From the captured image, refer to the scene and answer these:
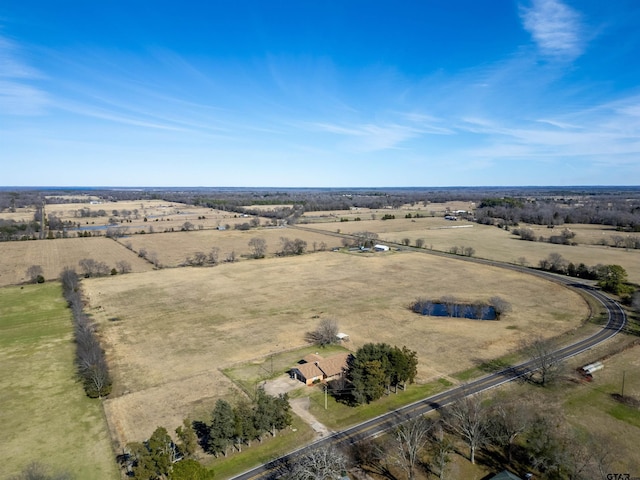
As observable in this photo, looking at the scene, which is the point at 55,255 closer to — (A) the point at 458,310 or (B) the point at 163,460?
(B) the point at 163,460

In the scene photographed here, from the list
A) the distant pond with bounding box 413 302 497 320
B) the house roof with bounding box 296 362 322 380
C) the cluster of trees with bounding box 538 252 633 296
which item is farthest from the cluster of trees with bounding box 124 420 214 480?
the cluster of trees with bounding box 538 252 633 296

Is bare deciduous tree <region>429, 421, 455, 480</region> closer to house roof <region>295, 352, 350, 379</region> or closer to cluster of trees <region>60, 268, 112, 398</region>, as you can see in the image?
house roof <region>295, 352, 350, 379</region>

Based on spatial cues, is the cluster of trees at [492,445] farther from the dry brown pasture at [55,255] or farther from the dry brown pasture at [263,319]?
the dry brown pasture at [55,255]

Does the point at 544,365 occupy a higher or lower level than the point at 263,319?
higher

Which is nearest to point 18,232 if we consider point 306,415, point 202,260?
point 202,260

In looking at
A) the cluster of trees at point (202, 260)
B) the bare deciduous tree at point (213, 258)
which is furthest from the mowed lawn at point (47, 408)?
the bare deciduous tree at point (213, 258)

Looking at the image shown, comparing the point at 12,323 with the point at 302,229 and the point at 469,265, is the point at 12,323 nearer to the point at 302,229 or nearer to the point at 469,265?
the point at 469,265
